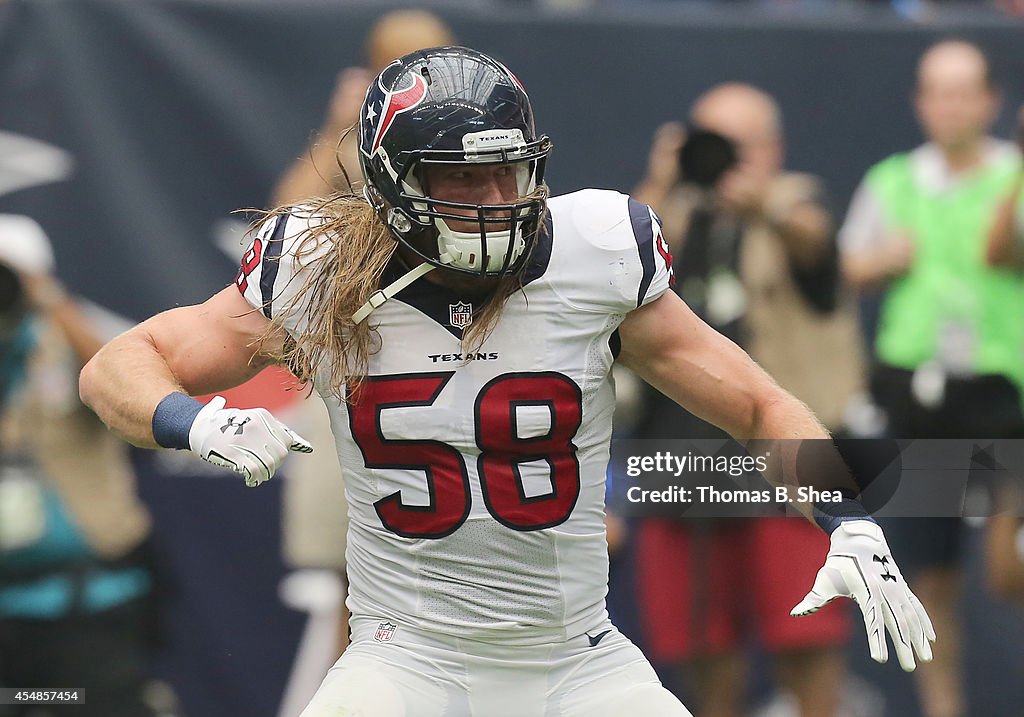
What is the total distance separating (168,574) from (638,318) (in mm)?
2619

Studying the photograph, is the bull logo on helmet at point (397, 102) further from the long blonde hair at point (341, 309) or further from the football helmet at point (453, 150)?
the long blonde hair at point (341, 309)

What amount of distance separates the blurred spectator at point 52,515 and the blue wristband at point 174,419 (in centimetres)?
213

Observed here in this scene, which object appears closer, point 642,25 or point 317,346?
point 317,346

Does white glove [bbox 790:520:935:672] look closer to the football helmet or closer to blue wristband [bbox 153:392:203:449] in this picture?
the football helmet

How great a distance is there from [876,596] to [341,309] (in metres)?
1.18

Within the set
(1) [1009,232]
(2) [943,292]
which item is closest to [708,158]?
(2) [943,292]

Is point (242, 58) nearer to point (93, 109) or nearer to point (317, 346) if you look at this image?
point (93, 109)

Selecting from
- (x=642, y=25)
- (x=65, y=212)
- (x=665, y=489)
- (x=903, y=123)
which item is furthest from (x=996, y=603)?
(x=65, y=212)

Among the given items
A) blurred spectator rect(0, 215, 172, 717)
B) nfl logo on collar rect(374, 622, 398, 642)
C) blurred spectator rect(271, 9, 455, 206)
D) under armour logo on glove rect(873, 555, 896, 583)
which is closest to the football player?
nfl logo on collar rect(374, 622, 398, 642)

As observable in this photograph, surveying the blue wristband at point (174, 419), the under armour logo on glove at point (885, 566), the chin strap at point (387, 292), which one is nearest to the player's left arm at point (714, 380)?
the under armour logo on glove at point (885, 566)

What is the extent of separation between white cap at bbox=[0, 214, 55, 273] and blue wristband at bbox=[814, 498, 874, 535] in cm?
307

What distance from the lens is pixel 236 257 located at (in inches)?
199

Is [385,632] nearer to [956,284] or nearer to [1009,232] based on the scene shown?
[956,284]

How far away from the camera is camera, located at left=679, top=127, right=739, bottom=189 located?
5.01 metres
